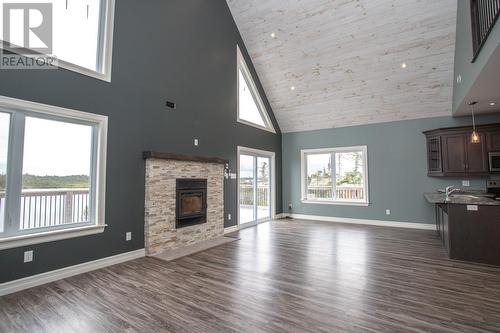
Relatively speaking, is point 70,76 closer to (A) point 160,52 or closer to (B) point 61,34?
(B) point 61,34

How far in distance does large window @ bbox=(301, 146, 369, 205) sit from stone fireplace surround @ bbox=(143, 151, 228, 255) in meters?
3.70

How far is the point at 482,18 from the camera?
3.28 metres

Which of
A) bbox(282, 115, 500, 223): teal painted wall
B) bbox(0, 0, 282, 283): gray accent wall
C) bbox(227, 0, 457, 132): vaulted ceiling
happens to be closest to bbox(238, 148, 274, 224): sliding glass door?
bbox(0, 0, 282, 283): gray accent wall

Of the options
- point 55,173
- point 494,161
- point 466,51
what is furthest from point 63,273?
point 494,161

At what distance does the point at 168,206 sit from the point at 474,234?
495cm

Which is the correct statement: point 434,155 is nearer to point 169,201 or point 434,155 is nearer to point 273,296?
point 273,296

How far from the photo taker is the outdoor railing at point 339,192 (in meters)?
7.48

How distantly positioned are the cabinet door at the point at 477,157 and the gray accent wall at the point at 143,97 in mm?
5246

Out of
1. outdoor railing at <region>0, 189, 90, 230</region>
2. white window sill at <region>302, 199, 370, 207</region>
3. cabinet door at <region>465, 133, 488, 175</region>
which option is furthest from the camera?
white window sill at <region>302, 199, 370, 207</region>

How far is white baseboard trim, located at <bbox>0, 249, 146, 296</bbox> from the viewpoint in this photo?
2.98 metres

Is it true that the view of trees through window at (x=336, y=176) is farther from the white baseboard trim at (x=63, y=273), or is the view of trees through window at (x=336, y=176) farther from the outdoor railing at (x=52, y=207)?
the outdoor railing at (x=52, y=207)

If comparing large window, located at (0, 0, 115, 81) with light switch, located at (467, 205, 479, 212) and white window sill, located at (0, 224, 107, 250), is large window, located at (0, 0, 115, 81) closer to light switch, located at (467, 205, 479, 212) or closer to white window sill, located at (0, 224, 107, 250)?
white window sill, located at (0, 224, 107, 250)

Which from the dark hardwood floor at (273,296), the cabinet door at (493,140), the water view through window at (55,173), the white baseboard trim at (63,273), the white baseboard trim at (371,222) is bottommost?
the dark hardwood floor at (273,296)

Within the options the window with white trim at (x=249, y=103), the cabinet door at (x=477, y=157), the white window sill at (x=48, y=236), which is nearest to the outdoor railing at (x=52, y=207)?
the white window sill at (x=48, y=236)
